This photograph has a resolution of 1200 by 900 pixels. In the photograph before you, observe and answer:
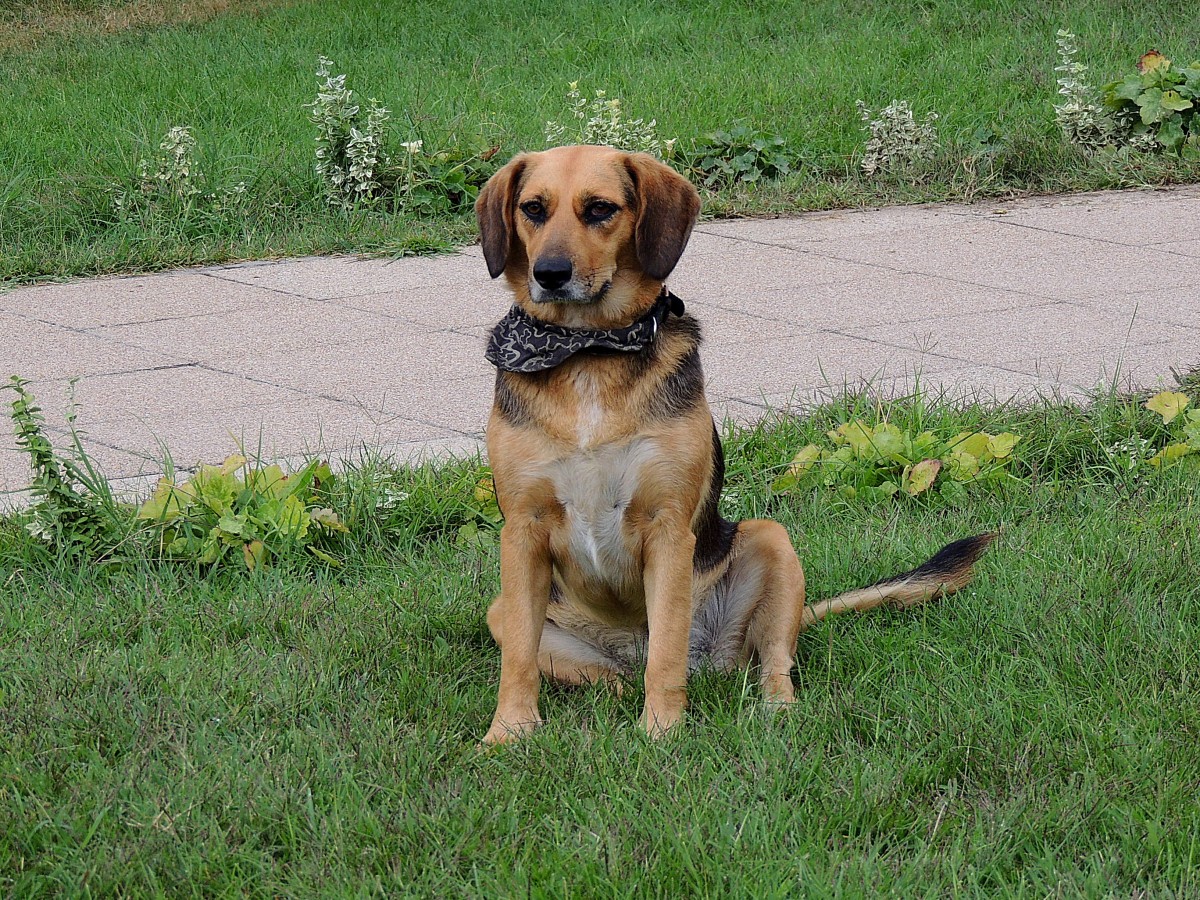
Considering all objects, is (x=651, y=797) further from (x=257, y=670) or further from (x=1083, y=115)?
(x=1083, y=115)

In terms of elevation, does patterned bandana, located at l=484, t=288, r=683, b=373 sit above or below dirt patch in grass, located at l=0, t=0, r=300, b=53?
above

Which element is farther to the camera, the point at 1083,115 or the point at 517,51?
the point at 517,51

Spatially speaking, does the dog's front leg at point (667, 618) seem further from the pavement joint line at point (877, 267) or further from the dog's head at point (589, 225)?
the pavement joint line at point (877, 267)

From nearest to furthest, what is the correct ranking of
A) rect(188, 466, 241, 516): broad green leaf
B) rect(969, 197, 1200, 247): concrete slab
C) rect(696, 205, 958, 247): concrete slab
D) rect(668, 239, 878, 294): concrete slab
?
rect(188, 466, 241, 516): broad green leaf → rect(668, 239, 878, 294): concrete slab → rect(969, 197, 1200, 247): concrete slab → rect(696, 205, 958, 247): concrete slab

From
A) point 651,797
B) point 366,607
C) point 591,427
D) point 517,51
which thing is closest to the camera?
point 651,797

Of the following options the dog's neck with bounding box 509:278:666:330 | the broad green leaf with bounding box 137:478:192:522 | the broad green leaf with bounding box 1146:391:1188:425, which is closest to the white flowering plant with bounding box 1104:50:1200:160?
the broad green leaf with bounding box 1146:391:1188:425

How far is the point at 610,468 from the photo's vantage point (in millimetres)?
3318

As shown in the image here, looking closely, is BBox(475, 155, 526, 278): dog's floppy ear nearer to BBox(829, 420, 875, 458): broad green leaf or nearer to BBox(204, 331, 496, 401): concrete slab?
BBox(829, 420, 875, 458): broad green leaf

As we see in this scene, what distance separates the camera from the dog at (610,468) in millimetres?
3332

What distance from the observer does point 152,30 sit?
13.9 meters

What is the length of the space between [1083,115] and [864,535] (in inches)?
235

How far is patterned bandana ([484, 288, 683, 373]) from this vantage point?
135 inches

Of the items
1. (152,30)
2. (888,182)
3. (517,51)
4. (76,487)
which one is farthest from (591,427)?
(152,30)

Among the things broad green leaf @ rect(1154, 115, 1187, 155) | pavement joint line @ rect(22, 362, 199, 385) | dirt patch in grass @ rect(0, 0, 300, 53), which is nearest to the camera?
pavement joint line @ rect(22, 362, 199, 385)
